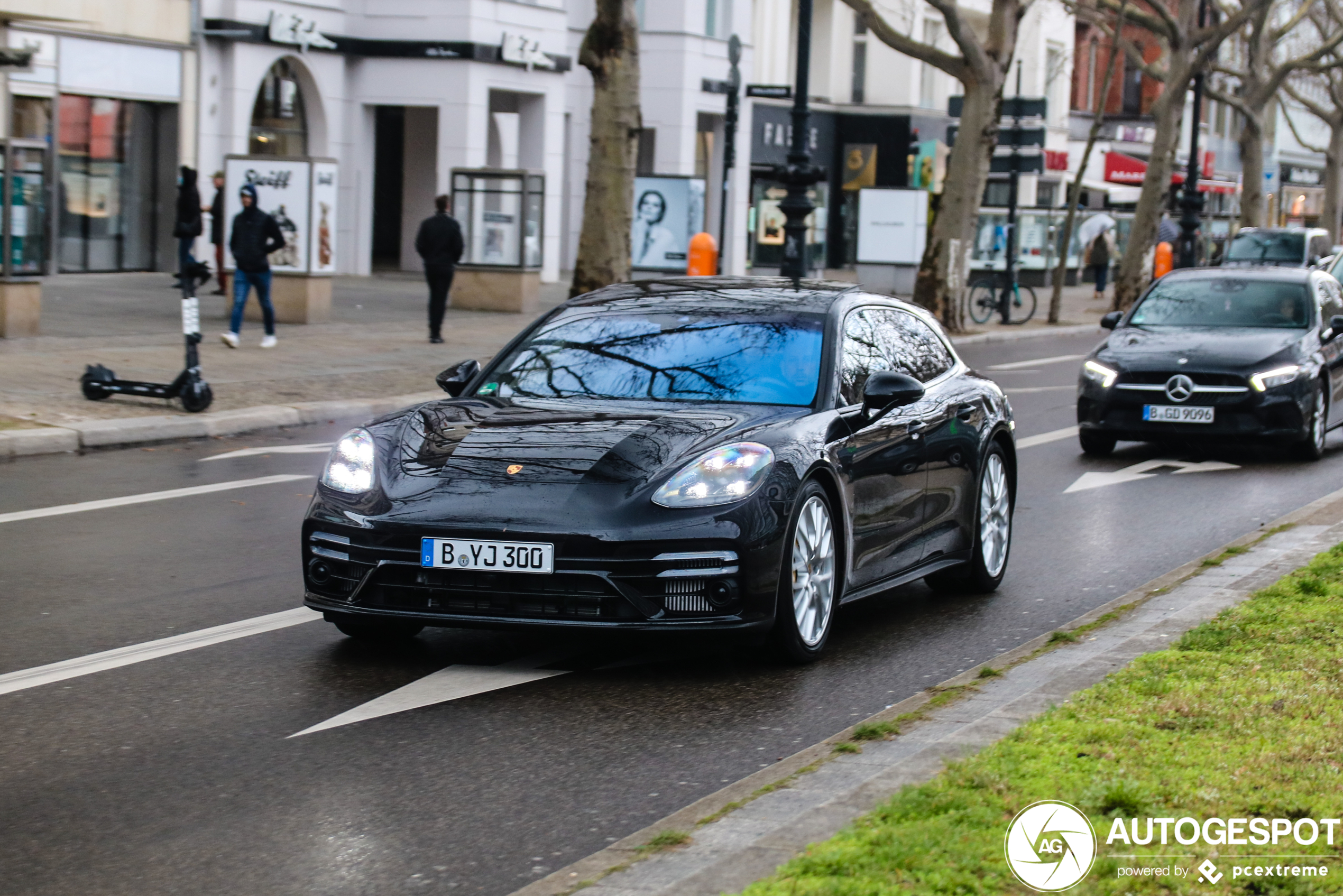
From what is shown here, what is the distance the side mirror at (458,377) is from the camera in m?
7.97

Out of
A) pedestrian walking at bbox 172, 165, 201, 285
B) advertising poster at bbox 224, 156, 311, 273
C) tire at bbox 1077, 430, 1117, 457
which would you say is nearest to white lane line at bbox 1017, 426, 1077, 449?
tire at bbox 1077, 430, 1117, 457

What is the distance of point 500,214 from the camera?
28031 millimetres

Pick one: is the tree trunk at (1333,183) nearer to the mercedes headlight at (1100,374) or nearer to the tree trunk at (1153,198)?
the tree trunk at (1153,198)

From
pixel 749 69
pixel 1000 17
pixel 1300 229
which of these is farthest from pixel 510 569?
pixel 749 69

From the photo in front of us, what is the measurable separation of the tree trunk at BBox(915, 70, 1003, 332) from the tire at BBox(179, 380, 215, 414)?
669 inches

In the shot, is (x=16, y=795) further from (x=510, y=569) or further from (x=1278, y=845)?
(x=1278, y=845)

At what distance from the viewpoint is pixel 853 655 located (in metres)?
7.37

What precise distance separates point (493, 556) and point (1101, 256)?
42067 millimetres

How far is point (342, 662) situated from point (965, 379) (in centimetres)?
358

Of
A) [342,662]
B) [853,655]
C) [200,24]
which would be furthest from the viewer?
[200,24]

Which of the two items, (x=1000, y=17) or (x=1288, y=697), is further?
(x=1000, y=17)

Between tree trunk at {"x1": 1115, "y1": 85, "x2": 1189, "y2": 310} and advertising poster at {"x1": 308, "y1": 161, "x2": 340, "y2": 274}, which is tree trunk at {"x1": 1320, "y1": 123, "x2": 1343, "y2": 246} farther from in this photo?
advertising poster at {"x1": 308, "y1": 161, "x2": 340, "y2": 274}

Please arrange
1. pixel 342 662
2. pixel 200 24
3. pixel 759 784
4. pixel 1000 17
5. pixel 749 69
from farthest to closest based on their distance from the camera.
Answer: pixel 749 69
pixel 200 24
pixel 1000 17
pixel 342 662
pixel 759 784

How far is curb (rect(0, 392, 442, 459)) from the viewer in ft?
42.4
